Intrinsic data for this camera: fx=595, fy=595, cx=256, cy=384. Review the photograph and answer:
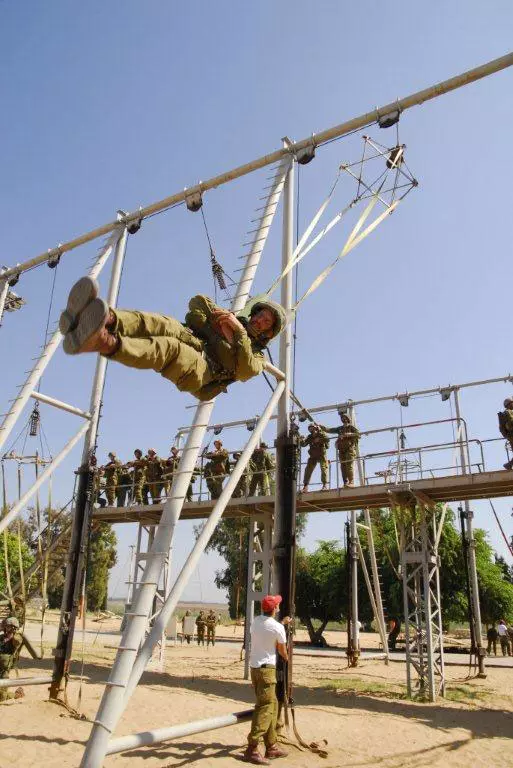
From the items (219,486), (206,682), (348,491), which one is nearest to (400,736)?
(348,491)

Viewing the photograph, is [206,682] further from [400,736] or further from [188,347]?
[188,347]

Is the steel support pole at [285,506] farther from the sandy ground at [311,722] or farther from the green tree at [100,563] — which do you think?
the green tree at [100,563]

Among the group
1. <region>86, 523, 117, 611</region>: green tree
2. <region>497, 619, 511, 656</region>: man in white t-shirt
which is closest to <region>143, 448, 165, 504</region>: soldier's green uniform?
<region>497, 619, 511, 656</region>: man in white t-shirt

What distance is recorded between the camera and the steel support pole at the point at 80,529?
9945 mm

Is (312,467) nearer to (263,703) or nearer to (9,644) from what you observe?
(9,644)

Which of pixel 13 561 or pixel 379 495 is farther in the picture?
pixel 13 561

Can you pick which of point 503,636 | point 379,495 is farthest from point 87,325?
point 503,636

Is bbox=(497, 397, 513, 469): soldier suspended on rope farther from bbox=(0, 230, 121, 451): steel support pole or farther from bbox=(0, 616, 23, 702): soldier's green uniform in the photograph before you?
bbox=(0, 616, 23, 702): soldier's green uniform

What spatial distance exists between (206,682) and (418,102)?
13116 millimetres

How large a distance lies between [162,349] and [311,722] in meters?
8.02

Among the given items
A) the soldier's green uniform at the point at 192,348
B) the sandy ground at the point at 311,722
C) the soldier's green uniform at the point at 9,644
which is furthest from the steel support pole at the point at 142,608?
the soldier's green uniform at the point at 9,644

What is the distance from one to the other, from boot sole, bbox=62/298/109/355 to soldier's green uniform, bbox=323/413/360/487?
10.5 metres

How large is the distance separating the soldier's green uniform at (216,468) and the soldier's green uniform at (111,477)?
2.91 m

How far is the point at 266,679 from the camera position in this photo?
6.86 m
